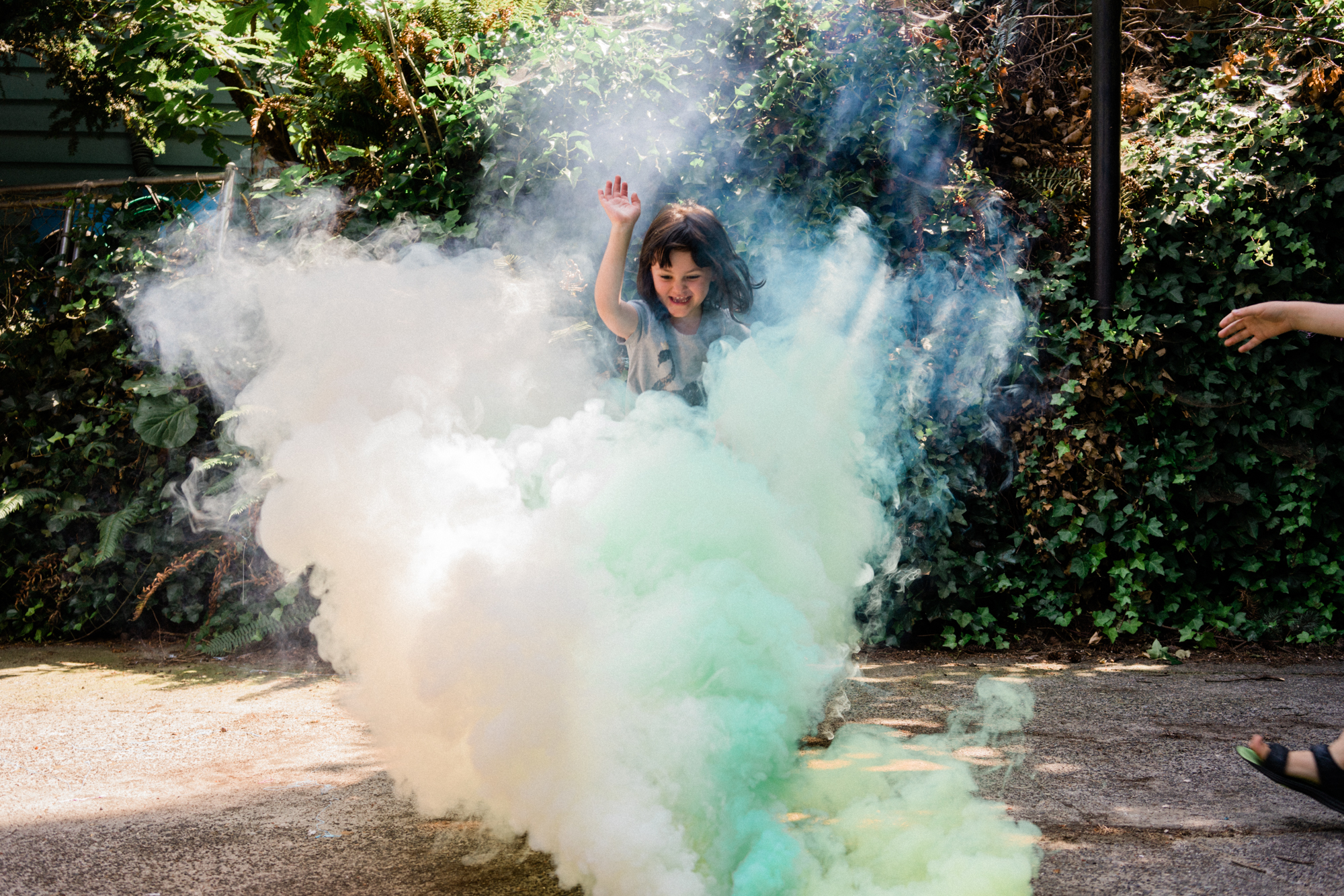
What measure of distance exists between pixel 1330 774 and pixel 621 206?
101 inches

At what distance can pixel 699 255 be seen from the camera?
121 inches

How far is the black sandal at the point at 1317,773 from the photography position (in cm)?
234

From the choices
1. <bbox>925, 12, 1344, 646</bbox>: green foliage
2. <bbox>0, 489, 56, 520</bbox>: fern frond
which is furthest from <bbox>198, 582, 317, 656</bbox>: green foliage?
<bbox>925, 12, 1344, 646</bbox>: green foliage

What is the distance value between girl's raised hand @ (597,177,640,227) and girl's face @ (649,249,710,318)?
A: 22 cm

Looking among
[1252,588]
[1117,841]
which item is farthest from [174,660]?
[1252,588]

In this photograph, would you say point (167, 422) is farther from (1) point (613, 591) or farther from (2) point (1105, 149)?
(2) point (1105, 149)

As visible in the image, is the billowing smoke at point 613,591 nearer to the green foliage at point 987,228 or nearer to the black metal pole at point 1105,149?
the green foliage at point 987,228

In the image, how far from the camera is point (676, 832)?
6.43ft

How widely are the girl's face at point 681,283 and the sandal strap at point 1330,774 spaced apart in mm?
2239

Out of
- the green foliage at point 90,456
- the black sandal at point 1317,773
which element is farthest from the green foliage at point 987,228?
the black sandal at point 1317,773

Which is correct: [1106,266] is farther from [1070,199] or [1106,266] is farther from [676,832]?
[676,832]

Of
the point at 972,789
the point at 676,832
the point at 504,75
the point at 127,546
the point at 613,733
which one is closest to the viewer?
the point at 676,832

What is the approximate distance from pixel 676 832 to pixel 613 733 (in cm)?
27

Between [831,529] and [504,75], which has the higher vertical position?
[504,75]
